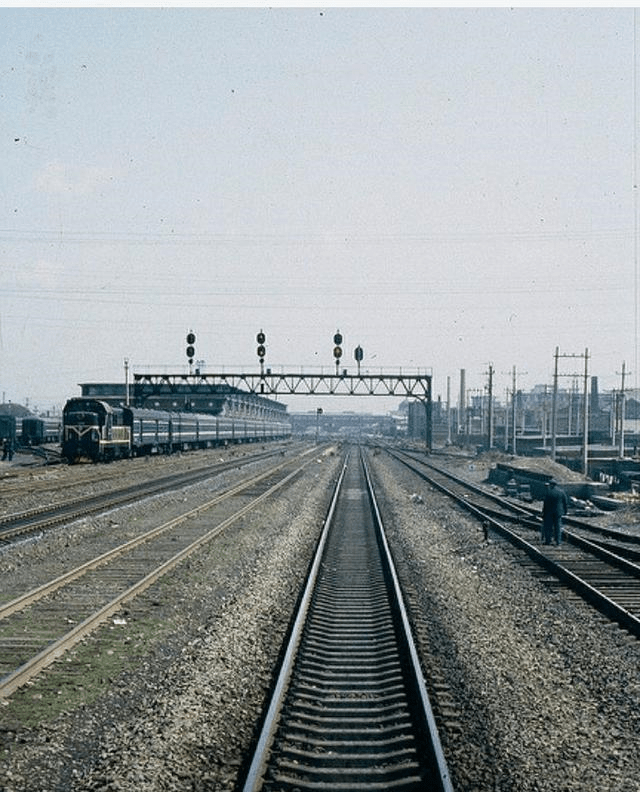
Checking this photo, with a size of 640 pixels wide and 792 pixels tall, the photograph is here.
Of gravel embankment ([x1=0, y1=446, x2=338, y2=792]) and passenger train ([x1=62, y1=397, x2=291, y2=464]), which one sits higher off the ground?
passenger train ([x1=62, y1=397, x2=291, y2=464])

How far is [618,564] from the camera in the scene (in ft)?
55.7

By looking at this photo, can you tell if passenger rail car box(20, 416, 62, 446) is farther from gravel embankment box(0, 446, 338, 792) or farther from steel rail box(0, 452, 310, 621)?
gravel embankment box(0, 446, 338, 792)

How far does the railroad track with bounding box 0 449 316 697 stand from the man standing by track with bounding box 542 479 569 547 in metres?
7.87

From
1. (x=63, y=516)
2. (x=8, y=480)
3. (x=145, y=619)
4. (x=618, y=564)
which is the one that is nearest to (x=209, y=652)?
(x=145, y=619)

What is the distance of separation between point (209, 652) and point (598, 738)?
464cm

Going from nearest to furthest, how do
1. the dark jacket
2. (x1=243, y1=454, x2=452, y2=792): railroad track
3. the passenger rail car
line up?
(x1=243, y1=454, x2=452, y2=792): railroad track, the dark jacket, the passenger rail car

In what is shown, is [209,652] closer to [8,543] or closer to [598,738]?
[598,738]

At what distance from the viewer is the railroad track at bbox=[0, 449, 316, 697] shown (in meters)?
9.95

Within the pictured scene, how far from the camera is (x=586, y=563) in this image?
1759cm

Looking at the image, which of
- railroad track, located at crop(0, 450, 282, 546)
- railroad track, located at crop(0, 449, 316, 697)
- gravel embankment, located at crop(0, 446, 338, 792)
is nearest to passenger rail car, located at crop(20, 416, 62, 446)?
railroad track, located at crop(0, 450, 282, 546)

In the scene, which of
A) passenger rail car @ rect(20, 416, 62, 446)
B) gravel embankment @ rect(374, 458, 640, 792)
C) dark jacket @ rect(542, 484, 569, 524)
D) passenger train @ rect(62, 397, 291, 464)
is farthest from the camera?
passenger rail car @ rect(20, 416, 62, 446)

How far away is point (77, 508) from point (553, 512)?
14.5 metres

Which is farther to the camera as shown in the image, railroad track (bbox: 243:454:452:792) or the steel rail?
the steel rail

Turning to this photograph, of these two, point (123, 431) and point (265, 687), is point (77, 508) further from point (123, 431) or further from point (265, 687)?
point (123, 431)
